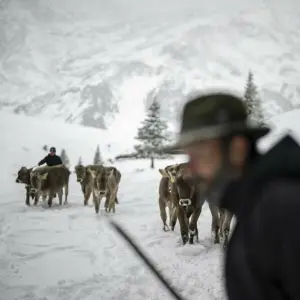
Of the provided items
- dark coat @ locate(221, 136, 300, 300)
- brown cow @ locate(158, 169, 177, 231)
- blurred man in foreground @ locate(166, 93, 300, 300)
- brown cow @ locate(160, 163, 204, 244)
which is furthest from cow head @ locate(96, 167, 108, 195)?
dark coat @ locate(221, 136, 300, 300)

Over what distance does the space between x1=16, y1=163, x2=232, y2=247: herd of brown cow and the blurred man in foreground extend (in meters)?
4.34

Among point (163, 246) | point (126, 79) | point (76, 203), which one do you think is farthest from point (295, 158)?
point (126, 79)

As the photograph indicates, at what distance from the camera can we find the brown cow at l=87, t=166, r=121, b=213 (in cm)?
1012

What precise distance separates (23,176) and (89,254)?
19.5 feet

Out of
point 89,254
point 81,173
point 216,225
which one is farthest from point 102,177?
point 216,225

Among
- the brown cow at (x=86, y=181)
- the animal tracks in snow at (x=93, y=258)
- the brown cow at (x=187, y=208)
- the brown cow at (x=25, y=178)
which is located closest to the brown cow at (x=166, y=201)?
the animal tracks in snow at (x=93, y=258)

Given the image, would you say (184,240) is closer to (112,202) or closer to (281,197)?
(112,202)

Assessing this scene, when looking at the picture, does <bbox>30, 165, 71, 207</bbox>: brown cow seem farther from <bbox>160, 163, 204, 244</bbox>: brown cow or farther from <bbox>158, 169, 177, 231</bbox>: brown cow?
<bbox>160, 163, 204, 244</bbox>: brown cow

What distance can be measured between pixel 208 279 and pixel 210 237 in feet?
6.76

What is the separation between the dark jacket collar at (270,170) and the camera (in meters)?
1.00

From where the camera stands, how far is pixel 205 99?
1.35m

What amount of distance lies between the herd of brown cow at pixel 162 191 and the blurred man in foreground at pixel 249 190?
4340mm

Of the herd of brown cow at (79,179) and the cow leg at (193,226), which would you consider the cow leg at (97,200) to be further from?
the cow leg at (193,226)

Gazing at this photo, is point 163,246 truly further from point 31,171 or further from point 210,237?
point 31,171
